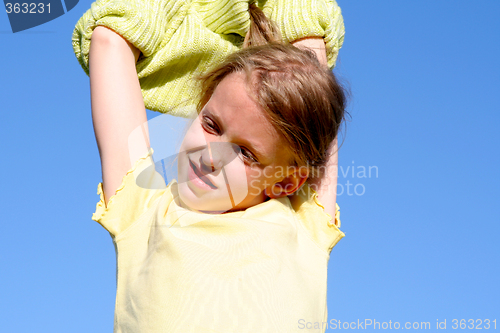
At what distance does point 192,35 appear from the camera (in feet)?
4.76

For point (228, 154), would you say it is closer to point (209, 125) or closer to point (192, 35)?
point (209, 125)

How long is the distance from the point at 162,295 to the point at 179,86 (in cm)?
71

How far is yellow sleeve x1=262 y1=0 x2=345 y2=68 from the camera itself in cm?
150

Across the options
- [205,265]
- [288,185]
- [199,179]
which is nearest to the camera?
[205,265]

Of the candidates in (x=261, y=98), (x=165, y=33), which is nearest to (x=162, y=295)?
(x=261, y=98)

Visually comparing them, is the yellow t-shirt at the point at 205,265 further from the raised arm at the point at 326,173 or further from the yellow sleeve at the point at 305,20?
the yellow sleeve at the point at 305,20

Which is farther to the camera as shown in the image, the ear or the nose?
the ear

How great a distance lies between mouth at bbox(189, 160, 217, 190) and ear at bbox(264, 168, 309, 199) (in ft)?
0.61

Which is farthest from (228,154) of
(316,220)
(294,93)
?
(316,220)

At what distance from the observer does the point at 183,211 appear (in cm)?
120

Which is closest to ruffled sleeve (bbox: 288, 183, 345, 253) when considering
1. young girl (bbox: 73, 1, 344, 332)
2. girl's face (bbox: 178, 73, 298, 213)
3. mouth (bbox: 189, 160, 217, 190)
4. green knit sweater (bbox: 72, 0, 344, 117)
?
young girl (bbox: 73, 1, 344, 332)

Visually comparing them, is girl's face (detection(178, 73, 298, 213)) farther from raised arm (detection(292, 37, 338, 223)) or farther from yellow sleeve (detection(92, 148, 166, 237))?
raised arm (detection(292, 37, 338, 223))

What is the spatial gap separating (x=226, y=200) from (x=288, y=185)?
0.22 m

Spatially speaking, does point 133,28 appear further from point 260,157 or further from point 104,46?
point 260,157
